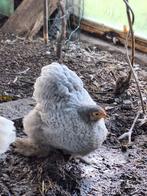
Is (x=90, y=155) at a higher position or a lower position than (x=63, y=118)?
lower

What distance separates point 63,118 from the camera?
2100 mm

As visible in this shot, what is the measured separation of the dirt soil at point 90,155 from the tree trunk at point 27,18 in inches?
20.1

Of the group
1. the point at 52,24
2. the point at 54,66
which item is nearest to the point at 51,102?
the point at 54,66

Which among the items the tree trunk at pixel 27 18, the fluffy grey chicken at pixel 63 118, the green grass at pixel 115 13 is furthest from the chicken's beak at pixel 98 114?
the tree trunk at pixel 27 18

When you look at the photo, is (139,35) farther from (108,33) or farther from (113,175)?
(113,175)

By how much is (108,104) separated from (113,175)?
786 millimetres

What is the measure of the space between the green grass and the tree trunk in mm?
381

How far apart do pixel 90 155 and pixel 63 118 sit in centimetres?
42

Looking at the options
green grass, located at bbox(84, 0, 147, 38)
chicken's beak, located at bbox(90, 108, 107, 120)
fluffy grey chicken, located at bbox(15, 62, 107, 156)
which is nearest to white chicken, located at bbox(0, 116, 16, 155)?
fluffy grey chicken, located at bbox(15, 62, 107, 156)

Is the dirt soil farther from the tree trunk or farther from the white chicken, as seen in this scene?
the tree trunk

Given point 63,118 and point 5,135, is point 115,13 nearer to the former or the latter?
point 63,118

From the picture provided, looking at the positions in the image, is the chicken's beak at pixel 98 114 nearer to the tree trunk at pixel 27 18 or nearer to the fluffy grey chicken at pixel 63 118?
the fluffy grey chicken at pixel 63 118

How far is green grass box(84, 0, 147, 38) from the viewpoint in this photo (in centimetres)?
394

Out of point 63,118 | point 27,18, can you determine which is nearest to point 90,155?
point 63,118
